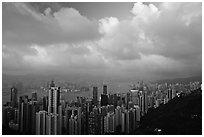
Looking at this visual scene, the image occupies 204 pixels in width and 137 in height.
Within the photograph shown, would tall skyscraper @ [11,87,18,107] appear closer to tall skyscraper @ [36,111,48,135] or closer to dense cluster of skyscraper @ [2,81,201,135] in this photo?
dense cluster of skyscraper @ [2,81,201,135]

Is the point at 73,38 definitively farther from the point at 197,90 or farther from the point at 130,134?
the point at 197,90

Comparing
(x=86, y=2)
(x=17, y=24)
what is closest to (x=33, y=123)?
(x=17, y=24)

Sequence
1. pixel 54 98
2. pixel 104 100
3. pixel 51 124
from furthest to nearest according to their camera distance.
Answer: pixel 104 100, pixel 54 98, pixel 51 124

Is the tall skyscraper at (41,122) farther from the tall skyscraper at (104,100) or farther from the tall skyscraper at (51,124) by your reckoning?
the tall skyscraper at (104,100)

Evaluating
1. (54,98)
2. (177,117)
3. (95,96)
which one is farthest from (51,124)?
(177,117)

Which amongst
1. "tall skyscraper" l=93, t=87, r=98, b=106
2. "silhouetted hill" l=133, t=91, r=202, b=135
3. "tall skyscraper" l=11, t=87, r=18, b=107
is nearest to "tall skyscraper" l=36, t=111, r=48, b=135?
"tall skyscraper" l=11, t=87, r=18, b=107

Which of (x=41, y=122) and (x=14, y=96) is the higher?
(x=14, y=96)

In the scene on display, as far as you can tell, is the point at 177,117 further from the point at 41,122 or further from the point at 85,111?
the point at 41,122
